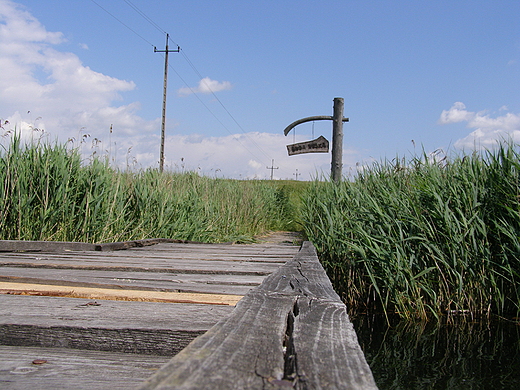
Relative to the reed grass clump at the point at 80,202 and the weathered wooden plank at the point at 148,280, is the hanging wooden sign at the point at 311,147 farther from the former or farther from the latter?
the weathered wooden plank at the point at 148,280

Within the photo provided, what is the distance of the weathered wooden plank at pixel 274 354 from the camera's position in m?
0.63

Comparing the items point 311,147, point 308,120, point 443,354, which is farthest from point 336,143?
point 443,354

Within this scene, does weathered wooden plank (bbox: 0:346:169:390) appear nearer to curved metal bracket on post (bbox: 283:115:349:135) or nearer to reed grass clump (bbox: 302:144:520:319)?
reed grass clump (bbox: 302:144:520:319)

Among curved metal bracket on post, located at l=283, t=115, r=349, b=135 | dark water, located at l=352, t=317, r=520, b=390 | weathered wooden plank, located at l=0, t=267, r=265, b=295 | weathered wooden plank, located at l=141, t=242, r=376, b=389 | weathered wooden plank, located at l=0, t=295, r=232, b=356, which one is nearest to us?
weathered wooden plank, located at l=141, t=242, r=376, b=389

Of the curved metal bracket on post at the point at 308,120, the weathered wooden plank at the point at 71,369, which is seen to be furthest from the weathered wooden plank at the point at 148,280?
the curved metal bracket on post at the point at 308,120

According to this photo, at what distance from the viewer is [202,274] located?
2375mm

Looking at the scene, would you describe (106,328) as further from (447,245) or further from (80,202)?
(80,202)

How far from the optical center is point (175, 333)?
3.83 ft

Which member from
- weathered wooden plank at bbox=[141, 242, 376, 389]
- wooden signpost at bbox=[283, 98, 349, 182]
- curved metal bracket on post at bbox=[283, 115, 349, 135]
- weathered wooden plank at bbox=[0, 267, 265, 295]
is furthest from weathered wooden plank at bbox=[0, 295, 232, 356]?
curved metal bracket on post at bbox=[283, 115, 349, 135]

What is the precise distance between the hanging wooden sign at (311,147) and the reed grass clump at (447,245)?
3309 millimetres

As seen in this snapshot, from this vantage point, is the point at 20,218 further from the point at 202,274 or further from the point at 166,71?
the point at 166,71

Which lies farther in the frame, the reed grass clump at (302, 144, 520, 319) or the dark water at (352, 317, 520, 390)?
the reed grass clump at (302, 144, 520, 319)

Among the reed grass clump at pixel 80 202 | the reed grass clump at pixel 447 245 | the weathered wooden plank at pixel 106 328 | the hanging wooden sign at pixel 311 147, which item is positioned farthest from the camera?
the hanging wooden sign at pixel 311 147

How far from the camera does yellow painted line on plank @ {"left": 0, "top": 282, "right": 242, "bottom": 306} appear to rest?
1.62 m
